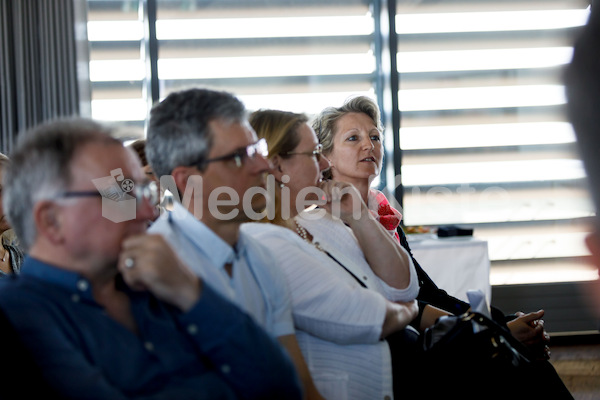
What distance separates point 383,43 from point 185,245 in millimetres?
4532

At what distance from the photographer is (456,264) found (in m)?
4.36

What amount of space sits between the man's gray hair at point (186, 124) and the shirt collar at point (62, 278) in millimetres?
455

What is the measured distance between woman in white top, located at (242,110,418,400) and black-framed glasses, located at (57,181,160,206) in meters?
0.54

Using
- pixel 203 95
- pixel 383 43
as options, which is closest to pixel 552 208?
pixel 383 43

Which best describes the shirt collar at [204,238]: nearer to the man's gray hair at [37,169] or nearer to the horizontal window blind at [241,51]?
the man's gray hair at [37,169]

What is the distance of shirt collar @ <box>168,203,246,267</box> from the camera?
1426mm

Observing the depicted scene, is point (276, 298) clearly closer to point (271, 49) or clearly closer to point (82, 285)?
point (82, 285)

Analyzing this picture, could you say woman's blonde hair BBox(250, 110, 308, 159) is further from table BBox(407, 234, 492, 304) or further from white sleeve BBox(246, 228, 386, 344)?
table BBox(407, 234, 492, 304)

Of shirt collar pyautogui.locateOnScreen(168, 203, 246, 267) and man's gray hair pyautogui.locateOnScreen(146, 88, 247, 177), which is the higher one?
man's gray hair pyautogui.locateOnScreen(146, 88, 247, 177)

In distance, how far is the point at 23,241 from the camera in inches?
45.0

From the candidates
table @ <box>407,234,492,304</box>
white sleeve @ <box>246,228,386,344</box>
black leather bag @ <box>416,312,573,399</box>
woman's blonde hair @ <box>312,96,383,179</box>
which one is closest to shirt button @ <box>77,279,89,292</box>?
white sleeve @ <box>246,228,386,344</box>

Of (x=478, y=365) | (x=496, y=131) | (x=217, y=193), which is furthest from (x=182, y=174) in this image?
→ (x=496, y=131)

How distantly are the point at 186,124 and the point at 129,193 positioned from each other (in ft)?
1.11

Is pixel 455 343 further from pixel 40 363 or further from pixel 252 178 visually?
pixel 40 363
